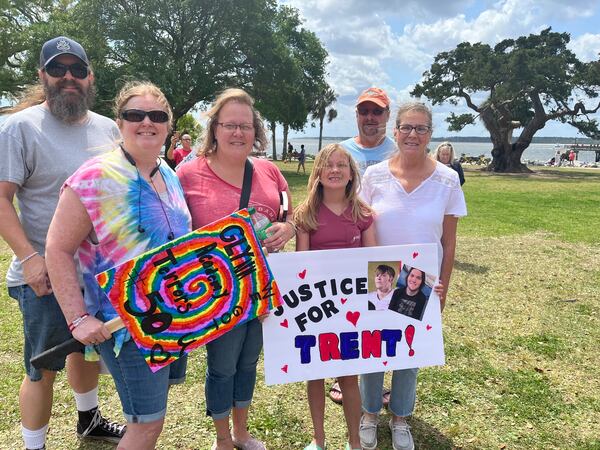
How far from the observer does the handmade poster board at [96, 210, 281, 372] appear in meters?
2.05

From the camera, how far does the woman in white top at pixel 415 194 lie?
2.91 m

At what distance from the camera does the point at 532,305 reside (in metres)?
6.23

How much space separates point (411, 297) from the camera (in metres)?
2.95

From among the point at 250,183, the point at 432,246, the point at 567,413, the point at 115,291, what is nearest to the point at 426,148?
the point at 432,246

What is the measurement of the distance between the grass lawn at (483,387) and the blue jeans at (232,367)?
0.70 meters

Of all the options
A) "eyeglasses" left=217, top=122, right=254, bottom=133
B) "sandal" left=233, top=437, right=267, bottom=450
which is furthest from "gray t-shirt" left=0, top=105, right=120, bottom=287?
"sandal" left=233, top=437, right=267, bottom=450

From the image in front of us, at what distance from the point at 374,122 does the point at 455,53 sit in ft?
141

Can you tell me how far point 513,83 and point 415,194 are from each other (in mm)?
39551

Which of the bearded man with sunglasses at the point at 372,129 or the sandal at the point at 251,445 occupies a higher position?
the bearded man with sunglasses at the point at 372,129

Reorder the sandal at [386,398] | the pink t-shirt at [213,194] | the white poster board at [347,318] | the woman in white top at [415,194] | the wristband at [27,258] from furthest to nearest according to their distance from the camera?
the sandal at [386,398] → the woman in white top at [415,194] → the white poster board at [347,318] → the pink t-shirt at [213,194] → the wristband at [27,258]

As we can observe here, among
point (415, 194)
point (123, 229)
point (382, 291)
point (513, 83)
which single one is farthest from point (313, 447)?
point (513, 83)

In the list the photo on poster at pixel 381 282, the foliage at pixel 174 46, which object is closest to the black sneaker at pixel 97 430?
the photo on poster at pixel 381 282

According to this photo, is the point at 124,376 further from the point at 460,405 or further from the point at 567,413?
the point at 567,413

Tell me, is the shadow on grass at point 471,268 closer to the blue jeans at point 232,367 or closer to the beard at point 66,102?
the blue jeans at point 232,367
